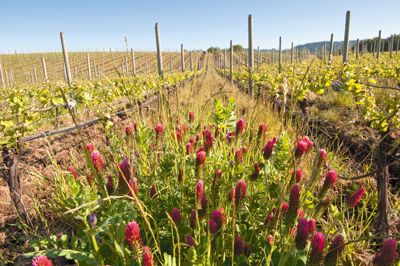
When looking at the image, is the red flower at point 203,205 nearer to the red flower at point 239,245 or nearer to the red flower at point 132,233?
the red flower at point 239,245

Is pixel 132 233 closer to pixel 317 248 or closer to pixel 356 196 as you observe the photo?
pixel 317 248

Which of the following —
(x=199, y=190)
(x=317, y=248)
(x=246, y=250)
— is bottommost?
(x=246, y=250)

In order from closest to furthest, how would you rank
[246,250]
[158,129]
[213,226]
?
[213,226] → [246,250] → [158,129]

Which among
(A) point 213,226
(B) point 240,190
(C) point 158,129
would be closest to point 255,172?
(B) point 240,190

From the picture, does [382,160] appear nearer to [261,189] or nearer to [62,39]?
[261,189]

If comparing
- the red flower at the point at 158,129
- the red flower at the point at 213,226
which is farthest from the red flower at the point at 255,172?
the red flower at the point at 158,129

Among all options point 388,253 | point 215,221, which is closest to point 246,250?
point 215,221

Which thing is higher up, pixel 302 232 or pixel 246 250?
pixel 302 232

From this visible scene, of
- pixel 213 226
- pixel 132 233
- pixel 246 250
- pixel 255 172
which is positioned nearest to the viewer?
pixel 132 233

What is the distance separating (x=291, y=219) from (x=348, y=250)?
0.65 metres

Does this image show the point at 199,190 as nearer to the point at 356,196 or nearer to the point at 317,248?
the point at 317,248

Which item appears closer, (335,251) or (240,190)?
(335,251)

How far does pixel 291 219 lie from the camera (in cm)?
89

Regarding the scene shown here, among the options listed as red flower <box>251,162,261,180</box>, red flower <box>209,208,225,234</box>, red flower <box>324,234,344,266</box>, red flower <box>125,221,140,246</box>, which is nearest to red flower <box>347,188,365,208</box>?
red flower <box>324,234,344,266</box>
